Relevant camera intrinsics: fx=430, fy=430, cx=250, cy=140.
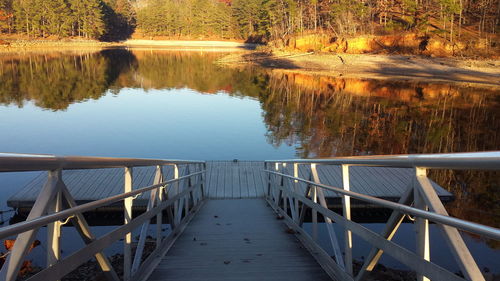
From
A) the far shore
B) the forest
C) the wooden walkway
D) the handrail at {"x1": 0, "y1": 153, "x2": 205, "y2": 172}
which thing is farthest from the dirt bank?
A: the handrail at {"x1": 0, "y1": 153, "x2": 205, "y2": 172}

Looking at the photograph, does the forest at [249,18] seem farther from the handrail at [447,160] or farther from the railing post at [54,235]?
the railing post at [54,235]

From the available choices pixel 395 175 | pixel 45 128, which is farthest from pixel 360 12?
pixel 395 175

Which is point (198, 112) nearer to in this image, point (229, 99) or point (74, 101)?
point (229, 99)

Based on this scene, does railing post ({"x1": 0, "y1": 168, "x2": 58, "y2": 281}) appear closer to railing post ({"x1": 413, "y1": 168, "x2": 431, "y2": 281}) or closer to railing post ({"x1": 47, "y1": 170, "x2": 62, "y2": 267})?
railing post ({"x1": 47, "y1": 170, "x2": 62, "y2": 267})

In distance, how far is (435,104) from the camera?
23.9 meters

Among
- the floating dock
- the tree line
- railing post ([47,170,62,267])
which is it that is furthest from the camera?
the tree line

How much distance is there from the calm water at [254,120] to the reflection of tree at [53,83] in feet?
0.28

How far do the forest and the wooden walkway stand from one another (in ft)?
146

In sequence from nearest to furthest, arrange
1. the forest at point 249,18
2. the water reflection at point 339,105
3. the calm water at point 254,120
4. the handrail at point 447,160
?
the handrail at point 447,160
the calm water at point 254,120
the water reflection at point 339,105
the forest at point 249,18

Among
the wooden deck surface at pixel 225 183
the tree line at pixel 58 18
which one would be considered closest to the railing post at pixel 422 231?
the wooden deck surface at pixel 225 183

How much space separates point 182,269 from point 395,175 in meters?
7.55

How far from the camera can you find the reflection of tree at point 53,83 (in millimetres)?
25234

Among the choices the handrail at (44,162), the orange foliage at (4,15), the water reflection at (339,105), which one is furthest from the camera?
the orange foliage at (4,15)

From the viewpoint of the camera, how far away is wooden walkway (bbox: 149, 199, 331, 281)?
320 centimetres
